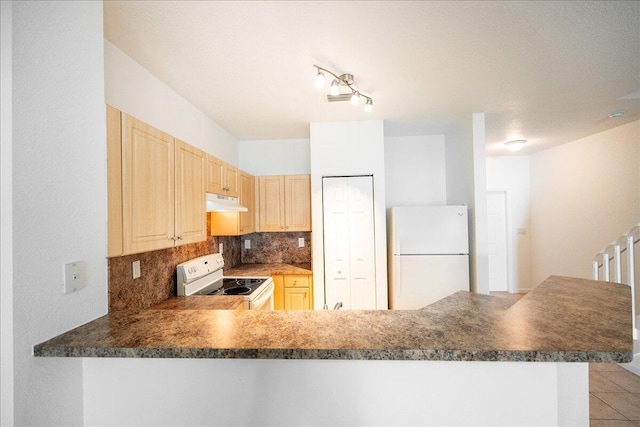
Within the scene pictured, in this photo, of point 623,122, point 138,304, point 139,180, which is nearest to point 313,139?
Answer: point 139,180

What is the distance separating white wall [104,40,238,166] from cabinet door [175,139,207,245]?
44 centimetres

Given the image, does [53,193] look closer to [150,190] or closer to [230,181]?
[150,190]

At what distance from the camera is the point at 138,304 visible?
196 cm

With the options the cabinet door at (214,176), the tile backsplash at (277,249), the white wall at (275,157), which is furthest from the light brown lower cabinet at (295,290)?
the white wall at (275,157)

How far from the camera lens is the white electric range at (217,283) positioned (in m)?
2.38

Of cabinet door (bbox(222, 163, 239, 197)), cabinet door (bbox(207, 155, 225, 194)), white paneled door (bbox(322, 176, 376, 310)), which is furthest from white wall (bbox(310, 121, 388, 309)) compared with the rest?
cabinet door (bbox(207, 155, 225, 194))

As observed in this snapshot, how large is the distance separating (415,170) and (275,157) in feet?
6.73

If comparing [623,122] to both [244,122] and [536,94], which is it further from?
[244,122]

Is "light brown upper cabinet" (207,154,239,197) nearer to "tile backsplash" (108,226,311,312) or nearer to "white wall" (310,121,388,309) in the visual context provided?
"tile backsplash" (108,226,311,312)

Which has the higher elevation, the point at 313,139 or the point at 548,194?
the point at 313,139

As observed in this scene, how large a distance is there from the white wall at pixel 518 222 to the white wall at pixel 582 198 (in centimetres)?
11

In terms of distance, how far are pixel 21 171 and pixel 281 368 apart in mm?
1055

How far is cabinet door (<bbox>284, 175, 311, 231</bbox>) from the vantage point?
11.8 ft

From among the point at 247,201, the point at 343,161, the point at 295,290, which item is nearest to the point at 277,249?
the point at 295,290
